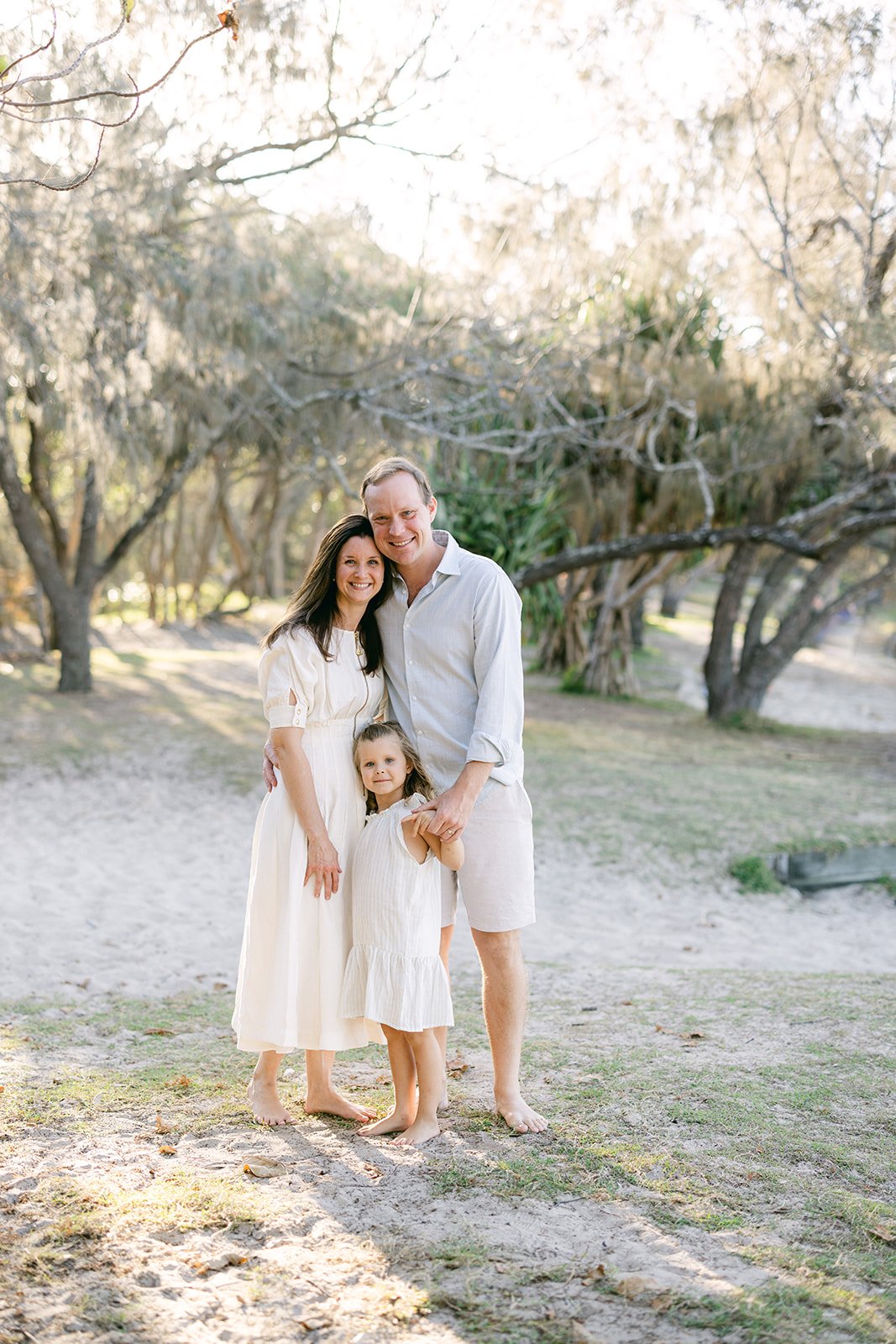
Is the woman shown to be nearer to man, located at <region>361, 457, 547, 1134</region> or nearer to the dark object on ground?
man, located at <region>361, 457, 547, 1134</region>

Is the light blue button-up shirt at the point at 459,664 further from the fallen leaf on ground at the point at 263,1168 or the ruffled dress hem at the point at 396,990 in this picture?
the fallen leaf on ground at the point at 263,1168

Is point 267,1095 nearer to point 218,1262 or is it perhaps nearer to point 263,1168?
point 263,1168

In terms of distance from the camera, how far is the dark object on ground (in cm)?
767

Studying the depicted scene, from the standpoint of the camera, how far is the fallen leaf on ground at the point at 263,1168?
2877 millimetres

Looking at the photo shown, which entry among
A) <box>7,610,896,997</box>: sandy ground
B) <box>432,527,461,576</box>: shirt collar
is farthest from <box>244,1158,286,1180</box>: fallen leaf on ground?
<box>7,610,896,997</box>: sandy ground

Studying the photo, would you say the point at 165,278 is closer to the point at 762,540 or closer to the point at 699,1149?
the point at 762,540

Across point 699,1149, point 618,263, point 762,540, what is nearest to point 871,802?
point 762,540

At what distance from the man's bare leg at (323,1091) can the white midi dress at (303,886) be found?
0.78 ft

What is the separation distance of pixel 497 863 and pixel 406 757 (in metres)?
0.36

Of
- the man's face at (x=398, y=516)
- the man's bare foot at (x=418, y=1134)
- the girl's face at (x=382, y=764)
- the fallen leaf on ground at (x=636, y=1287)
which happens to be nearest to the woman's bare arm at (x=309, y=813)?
the girl's face at (x=382, y=764)

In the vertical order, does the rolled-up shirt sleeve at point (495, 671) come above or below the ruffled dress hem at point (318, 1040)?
above

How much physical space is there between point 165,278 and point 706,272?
14.8 feet

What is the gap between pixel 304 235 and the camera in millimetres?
9844

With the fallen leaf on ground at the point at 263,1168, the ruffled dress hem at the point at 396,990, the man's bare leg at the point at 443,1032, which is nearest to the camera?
the fallen leaf on ground at the point at 263,1168
